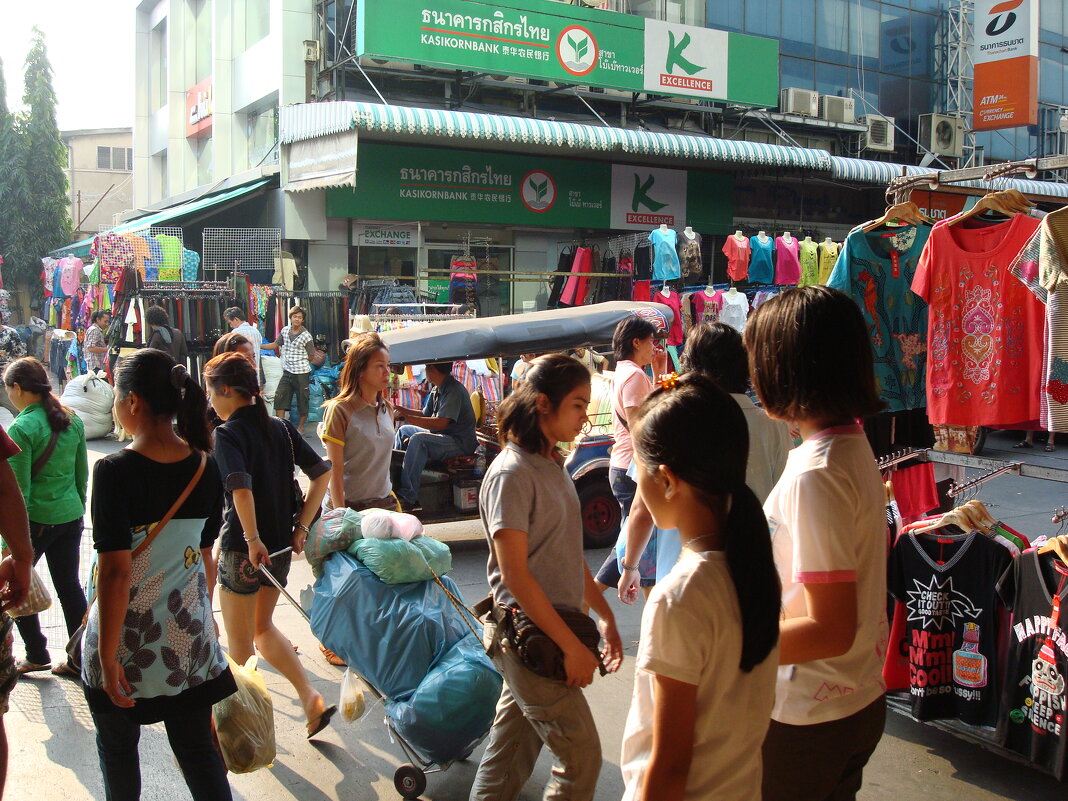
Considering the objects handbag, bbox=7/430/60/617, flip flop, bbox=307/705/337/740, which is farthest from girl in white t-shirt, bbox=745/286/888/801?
flip flop, bbox=307/705/337/740

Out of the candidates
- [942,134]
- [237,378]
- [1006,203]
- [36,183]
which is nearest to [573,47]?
[942,134]

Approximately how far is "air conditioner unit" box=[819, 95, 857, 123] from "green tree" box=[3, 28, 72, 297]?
25.2 m

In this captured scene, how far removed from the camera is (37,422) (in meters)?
4.94

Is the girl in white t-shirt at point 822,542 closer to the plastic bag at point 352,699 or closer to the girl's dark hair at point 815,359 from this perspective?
the girl's dark hair at point 815,359

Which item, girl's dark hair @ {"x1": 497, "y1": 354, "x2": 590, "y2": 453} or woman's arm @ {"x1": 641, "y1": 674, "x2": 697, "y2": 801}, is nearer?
woman's arm @ {"x1": 641, "y1": 674, "x2": 697, "y2": 801}

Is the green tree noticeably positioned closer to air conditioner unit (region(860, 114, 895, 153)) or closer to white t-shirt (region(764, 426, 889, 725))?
air conditioner unit (region(860, 114, 895, 153))

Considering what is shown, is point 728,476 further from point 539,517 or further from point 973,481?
point 973,481

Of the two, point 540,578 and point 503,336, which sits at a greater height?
point 503,336

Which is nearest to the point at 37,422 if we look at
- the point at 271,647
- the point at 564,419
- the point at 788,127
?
the point at 271,647

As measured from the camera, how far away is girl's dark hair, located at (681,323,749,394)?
3797 millimetres

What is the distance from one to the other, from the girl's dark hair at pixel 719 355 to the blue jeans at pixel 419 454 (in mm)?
4234

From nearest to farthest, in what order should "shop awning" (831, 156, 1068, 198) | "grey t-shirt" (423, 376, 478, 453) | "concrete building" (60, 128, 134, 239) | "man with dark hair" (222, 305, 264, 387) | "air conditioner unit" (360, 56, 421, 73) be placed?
"grey t-shirt" (423, 376, 478, 453) < "man with dark hair" (222, 305, 264, 387) < "air conditioner unit" (360, 56, 421, 73) < "shop awning" (831, 156, 1068, 198) < "concrete building" (60, 128, 134, 239)

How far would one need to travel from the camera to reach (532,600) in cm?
287

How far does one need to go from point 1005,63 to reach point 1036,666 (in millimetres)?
20213
